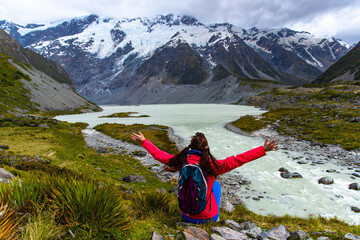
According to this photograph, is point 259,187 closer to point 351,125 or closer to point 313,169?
point 313,169

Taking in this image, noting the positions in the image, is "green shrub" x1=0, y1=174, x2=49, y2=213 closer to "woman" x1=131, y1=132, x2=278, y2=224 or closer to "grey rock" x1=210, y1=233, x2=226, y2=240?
"woman" x1=131, y1=132, x2=278, y2=224

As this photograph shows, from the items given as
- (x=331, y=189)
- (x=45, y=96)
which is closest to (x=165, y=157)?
(x=331, y=189)

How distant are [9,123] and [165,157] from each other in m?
44.4

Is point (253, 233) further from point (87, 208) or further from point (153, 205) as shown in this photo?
point (87, 208)

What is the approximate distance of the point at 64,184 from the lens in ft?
15.5

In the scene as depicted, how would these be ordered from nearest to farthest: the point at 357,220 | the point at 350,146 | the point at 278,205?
the point at 357,220 < the point at 278,205 < the point at 350,146

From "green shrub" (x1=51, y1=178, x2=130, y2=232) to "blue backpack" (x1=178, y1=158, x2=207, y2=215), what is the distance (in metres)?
1.57

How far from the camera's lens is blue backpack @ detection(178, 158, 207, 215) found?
498 cm

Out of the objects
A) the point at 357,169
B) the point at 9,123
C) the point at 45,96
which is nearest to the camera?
the point at 357,169

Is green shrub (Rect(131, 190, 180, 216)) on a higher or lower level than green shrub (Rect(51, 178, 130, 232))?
lower

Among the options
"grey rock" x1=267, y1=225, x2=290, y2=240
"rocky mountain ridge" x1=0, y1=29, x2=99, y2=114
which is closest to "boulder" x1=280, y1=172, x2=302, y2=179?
"grey rock" x1=267, y1=225, x2=290, y2=240

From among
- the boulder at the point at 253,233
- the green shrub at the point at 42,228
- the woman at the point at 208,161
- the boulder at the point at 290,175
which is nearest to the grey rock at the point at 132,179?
the woman at the point at 208,161

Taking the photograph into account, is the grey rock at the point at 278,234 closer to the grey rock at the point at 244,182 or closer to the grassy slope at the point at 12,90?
the grey rock at the point at 244,182

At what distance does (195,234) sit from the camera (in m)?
4.81
